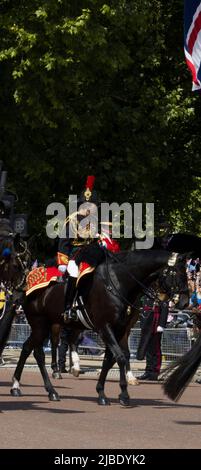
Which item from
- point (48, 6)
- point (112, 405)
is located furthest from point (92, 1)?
point (112, 405)

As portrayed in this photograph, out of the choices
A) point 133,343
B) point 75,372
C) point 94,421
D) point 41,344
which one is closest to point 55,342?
point 75,372

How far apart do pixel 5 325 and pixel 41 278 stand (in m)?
2.19

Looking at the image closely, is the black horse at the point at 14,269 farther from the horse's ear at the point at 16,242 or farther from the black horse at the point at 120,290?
the black horse at the point at 120,290

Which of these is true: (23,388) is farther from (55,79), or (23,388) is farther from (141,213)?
(141,213)

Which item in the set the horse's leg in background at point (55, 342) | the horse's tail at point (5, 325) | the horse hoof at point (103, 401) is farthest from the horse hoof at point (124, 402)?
the horse's leg in background at point (55, 342)

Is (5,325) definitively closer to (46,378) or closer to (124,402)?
(46,378)

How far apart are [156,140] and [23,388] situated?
15.5 meters

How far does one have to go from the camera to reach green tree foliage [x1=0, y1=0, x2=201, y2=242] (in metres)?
28.3

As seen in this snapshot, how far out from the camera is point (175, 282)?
48.6 ft

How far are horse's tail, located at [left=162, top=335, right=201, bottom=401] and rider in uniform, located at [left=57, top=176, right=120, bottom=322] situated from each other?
395cm

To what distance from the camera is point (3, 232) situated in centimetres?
1325

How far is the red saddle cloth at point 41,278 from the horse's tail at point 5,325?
98cm

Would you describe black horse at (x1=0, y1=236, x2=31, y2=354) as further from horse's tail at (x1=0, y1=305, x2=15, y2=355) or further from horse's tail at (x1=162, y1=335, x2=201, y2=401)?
horse's tail at (x1=162, y1=335, x2=201, y2=401)

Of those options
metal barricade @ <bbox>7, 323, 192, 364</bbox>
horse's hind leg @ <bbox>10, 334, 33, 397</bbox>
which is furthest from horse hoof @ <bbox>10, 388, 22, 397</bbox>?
metal barricade @ <bbox>7, 323, 192, 364</bbox>
